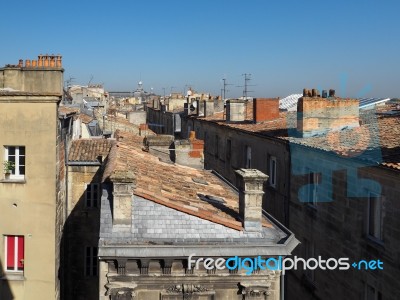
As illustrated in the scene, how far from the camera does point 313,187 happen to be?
16.3 metres

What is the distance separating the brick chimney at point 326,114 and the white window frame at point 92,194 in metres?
7.87

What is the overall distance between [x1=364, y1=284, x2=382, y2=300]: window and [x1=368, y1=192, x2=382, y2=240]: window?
1.28 metres

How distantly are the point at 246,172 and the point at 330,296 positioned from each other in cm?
621

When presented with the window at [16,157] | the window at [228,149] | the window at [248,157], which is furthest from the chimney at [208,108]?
the window at [16,157]

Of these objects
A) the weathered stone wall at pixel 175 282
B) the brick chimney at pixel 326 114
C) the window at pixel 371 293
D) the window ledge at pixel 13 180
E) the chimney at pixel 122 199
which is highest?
the brick chimney at pixel 326 114

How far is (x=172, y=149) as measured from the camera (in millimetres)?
19188

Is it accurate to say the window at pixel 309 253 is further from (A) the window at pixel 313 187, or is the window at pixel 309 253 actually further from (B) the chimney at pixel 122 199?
(B) the chimney at pixel 122 199

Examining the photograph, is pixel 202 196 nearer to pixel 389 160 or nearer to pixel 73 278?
pixel 389 160

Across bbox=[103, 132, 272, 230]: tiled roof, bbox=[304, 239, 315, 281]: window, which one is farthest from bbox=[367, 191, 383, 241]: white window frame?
bbox=[304, 239, 315, 281]: window

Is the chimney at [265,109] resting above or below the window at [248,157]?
above

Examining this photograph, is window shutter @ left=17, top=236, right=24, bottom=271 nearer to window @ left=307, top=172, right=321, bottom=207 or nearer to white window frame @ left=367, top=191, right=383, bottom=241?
window @ left=307, top=172, right=321, bottom=207

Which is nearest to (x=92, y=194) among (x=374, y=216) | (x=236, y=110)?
(x=374, y=216)

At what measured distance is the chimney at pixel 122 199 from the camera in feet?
32.1

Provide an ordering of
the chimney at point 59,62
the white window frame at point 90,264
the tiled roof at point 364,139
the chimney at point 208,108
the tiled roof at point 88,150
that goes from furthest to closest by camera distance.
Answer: the chimney at point 208,108, the tiled roof at point 88,150, the white window frame at point 90,264, the chimney at point 59,62, the tiled roof at point 364,139
